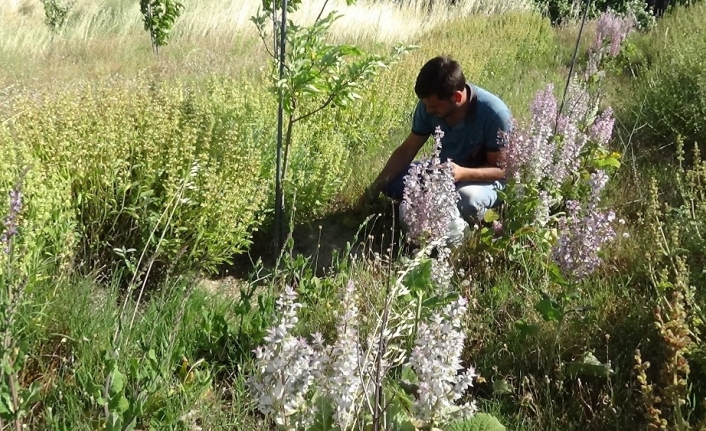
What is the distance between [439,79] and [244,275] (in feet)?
4.72

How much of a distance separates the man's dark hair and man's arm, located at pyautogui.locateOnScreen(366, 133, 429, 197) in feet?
1.32

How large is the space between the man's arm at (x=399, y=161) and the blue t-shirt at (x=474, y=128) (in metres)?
0.05

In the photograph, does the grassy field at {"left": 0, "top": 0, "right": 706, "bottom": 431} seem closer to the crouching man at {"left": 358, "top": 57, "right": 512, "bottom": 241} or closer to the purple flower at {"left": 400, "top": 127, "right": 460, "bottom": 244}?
the purple flower at {"left": 400, "top": 127, "right": 460, "bottom": 244}

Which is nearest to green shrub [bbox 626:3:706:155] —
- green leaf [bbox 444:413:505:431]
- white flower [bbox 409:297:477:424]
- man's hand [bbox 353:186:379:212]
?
man's hand [bbox 353:186:379:212]

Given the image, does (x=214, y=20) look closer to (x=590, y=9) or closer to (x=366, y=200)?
(x=590, y=9)

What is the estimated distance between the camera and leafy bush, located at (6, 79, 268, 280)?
2730 millimetres

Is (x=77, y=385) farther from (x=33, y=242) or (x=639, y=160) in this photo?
(x=639, y=160)

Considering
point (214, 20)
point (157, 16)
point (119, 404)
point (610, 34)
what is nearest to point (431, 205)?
point (119, 404)

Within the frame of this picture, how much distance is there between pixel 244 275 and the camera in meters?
3.30

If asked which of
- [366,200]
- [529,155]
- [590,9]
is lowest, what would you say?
[366,200]

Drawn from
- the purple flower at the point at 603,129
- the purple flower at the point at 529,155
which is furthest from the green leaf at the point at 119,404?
the purple flower at the point at 603,129

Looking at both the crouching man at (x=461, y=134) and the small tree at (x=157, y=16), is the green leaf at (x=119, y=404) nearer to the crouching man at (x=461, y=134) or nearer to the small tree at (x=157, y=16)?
the crouching man at (x=461, y=134)

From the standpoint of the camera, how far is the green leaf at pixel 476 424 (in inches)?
62.7

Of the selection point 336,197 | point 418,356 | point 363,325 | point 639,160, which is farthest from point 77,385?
point 639,160
